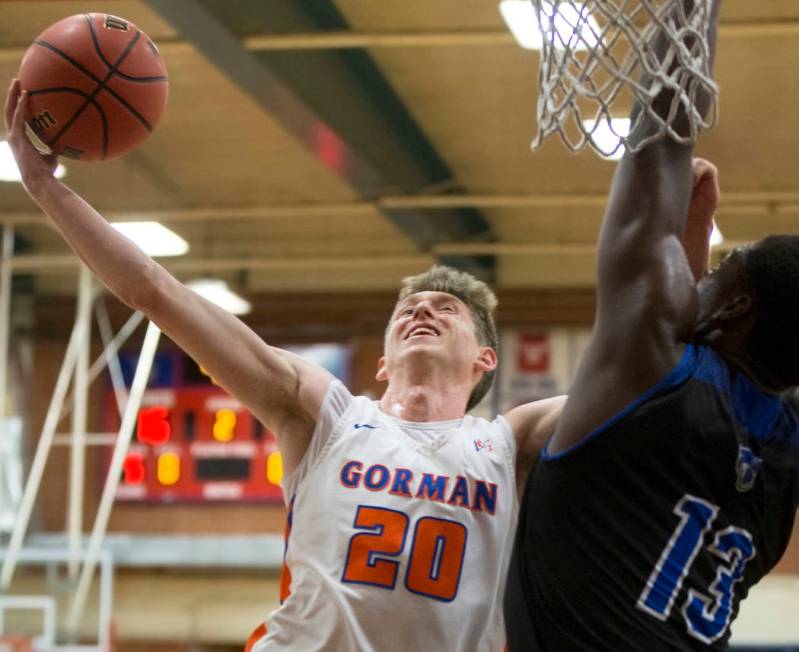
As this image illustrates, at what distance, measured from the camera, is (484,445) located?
12.1 ft

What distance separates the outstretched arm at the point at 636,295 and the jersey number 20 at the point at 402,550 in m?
1.16

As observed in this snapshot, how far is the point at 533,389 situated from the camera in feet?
48.9

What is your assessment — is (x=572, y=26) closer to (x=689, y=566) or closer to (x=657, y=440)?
(x=657, y=440)

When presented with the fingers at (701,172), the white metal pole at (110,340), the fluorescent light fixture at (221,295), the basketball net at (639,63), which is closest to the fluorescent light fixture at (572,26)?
the basketball net at (639,63)

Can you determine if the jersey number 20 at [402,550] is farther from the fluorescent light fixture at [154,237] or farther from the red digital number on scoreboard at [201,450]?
the red digital number on scoreboard at [201,450]

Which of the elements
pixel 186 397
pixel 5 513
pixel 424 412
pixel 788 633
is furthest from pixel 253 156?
pixel 424 412

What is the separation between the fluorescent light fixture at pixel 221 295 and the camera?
1342 cm

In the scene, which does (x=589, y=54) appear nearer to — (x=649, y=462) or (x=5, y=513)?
(x=649, y=462)

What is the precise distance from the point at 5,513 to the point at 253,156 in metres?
5.73

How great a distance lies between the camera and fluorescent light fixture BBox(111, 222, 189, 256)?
12.8 m

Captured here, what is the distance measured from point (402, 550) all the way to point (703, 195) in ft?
4.28

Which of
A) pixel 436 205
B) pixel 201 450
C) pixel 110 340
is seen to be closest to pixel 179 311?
pixel 436 205

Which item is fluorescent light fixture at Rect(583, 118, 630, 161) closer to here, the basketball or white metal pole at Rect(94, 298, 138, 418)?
the basketball

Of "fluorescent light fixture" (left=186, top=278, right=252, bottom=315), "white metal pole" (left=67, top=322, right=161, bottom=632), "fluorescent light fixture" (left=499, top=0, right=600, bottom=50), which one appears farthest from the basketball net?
"white metal pole" (left=67, top=322, right=161, bottom=632)
